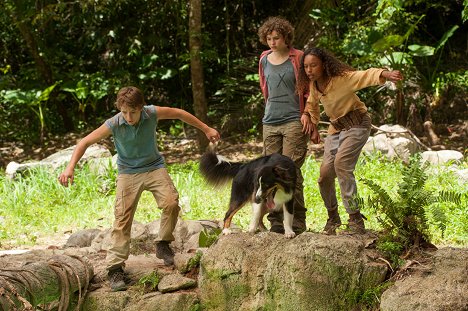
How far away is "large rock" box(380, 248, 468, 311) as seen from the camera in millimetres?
3992

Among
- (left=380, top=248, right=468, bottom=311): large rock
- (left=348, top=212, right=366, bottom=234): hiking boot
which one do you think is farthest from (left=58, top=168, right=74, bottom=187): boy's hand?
(left=380, top=248, right=468, bottom=311): large rock

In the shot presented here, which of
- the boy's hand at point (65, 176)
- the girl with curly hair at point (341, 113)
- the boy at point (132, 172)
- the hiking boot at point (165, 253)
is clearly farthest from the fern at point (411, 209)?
the boy's hand at point (65, 176)

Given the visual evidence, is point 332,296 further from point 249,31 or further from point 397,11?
point 249,31

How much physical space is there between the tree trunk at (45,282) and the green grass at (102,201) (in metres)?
2.37

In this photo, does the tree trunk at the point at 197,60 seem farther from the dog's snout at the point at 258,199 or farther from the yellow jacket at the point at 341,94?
the dog's snout at the point at 258,199

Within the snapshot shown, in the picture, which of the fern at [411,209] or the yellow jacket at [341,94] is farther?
the yellow jacket at [341,94]

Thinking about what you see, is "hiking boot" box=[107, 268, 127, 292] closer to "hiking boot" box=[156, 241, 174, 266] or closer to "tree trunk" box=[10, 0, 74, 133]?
"hiking boot" box=[156, 241, 174, 266]

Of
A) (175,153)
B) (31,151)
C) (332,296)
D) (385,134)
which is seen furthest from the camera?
(31,151)

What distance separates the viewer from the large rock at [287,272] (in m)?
4.46

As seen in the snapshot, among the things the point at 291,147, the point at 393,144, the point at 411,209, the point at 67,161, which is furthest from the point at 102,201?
the point at 411,209

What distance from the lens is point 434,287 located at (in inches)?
161

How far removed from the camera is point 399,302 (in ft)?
13.3

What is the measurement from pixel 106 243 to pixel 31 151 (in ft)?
25.8

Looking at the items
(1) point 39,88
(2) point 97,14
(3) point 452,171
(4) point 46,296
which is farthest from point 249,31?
(4) point 46,296
